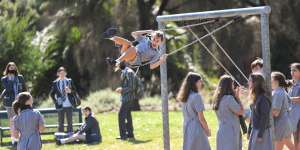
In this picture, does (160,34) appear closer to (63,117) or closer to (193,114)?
(193,114)

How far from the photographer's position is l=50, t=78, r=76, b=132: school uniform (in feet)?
54.5

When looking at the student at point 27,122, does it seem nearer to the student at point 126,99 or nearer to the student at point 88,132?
the student at point 88,132

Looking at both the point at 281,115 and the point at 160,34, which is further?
the point at 160,34

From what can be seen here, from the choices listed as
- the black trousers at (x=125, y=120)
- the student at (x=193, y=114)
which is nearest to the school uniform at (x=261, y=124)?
the student at (x=193, y=114)

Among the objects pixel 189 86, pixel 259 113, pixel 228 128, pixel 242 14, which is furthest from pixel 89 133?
pixel 259 113

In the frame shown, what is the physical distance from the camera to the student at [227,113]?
33.3 ft

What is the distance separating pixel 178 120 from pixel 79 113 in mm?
3354

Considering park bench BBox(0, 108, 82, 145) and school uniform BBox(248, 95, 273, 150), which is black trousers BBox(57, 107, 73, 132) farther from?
school uniform BBox(248, 95, 273, 150)

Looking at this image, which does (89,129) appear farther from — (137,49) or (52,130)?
(137,49)

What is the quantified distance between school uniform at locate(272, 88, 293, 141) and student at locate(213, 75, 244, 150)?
0.79 metres

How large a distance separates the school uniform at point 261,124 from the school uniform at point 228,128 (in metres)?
0.30

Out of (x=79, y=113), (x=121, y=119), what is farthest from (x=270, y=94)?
(x=79, y=113)

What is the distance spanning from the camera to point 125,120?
16.5 metres

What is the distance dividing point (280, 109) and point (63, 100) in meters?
6.94
